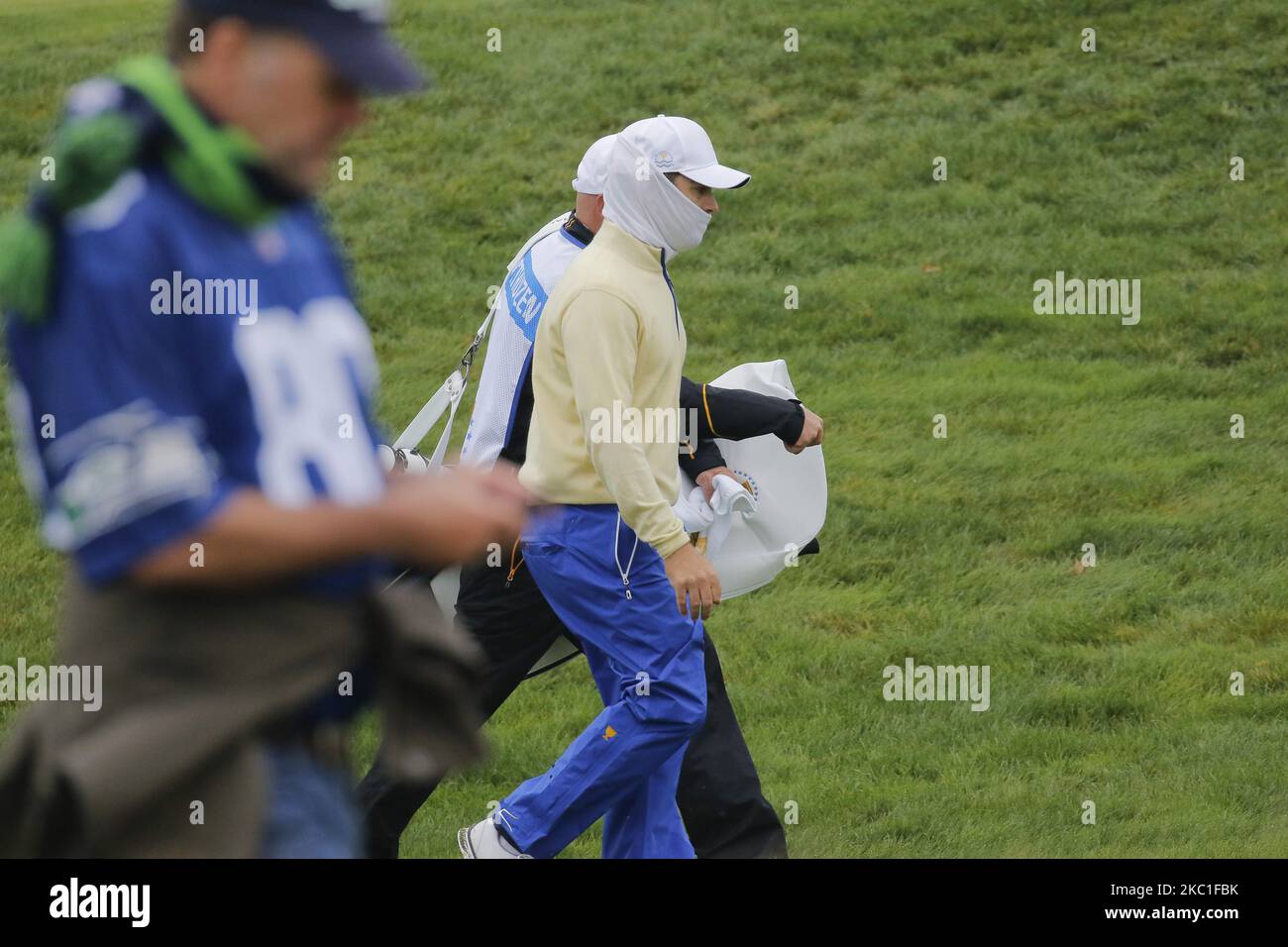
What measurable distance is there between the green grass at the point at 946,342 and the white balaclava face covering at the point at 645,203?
206cm

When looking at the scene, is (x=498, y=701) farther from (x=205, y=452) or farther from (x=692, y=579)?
(x=205, y=452)

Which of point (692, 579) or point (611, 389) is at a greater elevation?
point (611, 389)

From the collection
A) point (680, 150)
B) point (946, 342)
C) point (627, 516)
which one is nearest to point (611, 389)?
point (627, 516)

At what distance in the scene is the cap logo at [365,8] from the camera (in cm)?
229

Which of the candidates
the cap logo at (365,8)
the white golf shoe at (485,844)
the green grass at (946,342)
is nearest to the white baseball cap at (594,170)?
the white golf shoe at (485,844)

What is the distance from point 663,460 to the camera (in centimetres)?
493

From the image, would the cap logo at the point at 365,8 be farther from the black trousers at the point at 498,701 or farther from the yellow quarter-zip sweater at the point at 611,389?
the black trousers at the point at 498,701

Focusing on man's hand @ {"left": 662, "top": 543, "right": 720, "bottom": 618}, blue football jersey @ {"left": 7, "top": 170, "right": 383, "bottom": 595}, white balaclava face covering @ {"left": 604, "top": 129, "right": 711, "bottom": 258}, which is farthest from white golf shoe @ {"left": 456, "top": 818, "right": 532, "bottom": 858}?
blue football jersey @ {"left": 7, "top": 170, "right": 383, "bottom": 595}

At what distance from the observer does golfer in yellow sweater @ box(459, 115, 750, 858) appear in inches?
188

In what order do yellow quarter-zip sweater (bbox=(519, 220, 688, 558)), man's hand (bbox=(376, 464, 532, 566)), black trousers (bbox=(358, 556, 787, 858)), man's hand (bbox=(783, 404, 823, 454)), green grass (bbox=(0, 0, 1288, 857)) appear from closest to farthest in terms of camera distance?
1. man's hand (bbox=(376, 464, 532, 566))
2. yellow quarter-zip sweater (bbox=(519, 220, 688, 558))
3. black trousers (bbox=(358, 556, 787, 858))
4. man's hand (bbox=(783, 404, 823, 454))
5. green grass (bbox=(0, 0, 1288, 857))

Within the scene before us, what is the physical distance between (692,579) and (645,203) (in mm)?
1052

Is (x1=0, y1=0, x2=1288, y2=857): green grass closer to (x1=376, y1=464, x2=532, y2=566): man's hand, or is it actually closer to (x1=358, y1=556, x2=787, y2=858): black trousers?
(x1=358, y1=556, x2=787, y2=858): black trousers

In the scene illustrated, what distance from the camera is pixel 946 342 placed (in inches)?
435
